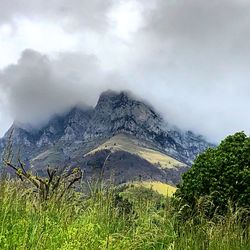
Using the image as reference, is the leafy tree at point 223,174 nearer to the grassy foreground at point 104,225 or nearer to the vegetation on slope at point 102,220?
the vegetation on slope at point 102,220

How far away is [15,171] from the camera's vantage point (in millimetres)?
10070

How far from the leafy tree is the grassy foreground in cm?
1435

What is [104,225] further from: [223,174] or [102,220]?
[223,174]

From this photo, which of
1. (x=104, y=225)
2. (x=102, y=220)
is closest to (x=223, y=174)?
(x=102, y=220)

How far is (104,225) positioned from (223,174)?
19212mm

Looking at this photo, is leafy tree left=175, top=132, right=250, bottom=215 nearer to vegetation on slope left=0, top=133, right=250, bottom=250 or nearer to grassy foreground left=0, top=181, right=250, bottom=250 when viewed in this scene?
vegetation on slope left=0, top=133, right=250, bottom=250

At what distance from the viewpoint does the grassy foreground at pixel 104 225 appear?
21.9ft

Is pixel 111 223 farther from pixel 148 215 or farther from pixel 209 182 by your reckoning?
pixel 209 182

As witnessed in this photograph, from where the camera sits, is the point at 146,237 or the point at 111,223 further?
the point at 111,223

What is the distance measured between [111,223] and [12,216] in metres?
2.12

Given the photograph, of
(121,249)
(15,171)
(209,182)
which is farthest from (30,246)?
(209,182)

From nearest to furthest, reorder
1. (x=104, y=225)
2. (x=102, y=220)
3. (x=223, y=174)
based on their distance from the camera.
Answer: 1. (x=104, y=225)
2. (x=102, y=220)
3. (x=223, y=174)

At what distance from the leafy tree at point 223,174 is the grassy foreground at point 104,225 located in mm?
14347

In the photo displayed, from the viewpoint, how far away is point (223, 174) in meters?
27.1
